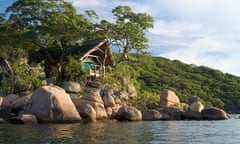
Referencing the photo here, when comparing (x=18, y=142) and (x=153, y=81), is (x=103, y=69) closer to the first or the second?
(x=18, y=142)

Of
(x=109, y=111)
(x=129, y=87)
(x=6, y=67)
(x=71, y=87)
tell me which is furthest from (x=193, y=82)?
(x=109, y=111)

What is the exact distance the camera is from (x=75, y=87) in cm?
4116

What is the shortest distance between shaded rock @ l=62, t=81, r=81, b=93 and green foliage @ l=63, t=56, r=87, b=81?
2285mm

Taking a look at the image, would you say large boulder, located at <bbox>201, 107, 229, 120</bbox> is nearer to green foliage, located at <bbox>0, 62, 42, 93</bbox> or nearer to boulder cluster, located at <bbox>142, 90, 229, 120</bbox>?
boulder cluster, located at <bbox>142, 90, 229, 120</bbox>

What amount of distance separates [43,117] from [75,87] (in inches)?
441

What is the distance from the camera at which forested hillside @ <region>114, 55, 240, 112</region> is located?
96938 millimetres

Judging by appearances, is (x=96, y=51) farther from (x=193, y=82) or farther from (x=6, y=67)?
(x=193, y=82)

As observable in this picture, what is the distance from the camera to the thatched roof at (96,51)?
46.2 metres

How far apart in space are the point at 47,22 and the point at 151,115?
15.7m

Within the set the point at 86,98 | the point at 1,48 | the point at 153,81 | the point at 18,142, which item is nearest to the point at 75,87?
the point at 86,98

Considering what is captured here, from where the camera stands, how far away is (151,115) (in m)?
39.7

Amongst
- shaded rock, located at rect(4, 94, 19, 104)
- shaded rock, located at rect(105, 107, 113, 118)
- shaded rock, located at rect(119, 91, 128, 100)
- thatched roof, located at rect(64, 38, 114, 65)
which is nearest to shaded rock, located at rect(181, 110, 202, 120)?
shaded rock, located at rect(119, 91, 128, 100)

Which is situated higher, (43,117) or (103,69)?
(103,69)

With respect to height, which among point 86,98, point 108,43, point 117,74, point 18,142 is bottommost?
point 18,142
